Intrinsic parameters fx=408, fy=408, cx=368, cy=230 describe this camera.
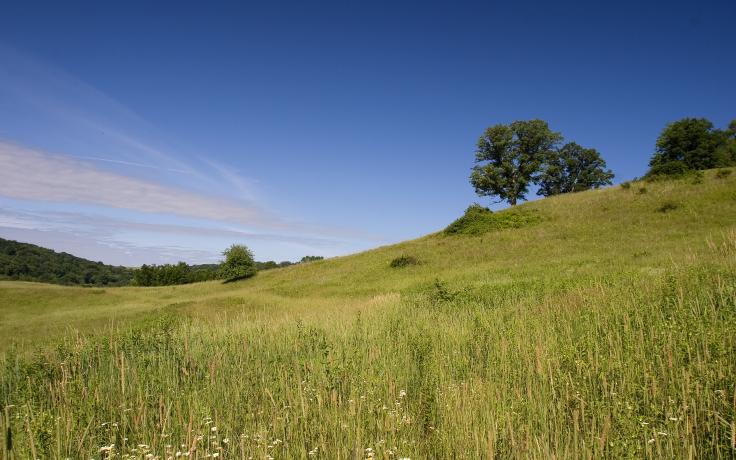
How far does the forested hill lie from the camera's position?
230 ft

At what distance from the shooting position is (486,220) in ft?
138

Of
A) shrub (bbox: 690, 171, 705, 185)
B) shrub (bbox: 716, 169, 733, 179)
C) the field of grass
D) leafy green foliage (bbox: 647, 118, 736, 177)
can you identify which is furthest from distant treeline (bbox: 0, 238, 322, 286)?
the field of grass

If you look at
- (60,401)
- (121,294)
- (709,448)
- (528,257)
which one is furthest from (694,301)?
(121,294)

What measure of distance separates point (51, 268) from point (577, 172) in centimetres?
10498

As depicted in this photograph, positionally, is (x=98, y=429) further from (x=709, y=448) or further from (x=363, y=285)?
(x=363, y=285)

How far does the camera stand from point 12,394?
5.77 meters

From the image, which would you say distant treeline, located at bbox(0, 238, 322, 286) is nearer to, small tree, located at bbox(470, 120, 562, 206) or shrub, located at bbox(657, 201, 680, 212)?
small tree, located at bbox(470, 120, 562, 206)

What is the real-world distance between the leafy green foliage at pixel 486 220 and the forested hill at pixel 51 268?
210ft

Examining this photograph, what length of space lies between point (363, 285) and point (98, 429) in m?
26.2

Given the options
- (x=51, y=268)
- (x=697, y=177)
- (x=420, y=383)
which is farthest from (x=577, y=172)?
(x=51, y=268)

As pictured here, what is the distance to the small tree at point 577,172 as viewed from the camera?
7550cm

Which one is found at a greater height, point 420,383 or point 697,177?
point 697,177

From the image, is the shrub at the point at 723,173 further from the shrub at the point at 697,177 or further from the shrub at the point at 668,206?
the shrub at the point at 668,206

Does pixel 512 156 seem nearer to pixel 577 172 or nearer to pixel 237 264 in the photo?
pixel 577 172
